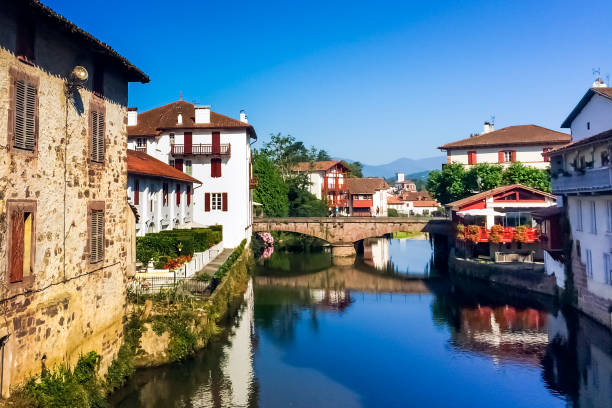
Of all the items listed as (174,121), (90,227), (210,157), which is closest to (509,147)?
(210,157)

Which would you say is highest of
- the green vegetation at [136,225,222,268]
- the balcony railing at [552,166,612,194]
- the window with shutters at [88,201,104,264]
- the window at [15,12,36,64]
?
the window at [15,12,36,64]

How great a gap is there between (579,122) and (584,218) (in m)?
6.19

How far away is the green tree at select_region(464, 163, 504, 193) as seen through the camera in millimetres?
47838

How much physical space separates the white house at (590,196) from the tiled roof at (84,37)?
1891cm

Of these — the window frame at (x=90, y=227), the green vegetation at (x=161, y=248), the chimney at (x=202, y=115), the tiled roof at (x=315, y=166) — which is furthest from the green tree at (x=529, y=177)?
the window frame at (x=90, y=227)

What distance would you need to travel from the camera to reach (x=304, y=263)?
4781cm

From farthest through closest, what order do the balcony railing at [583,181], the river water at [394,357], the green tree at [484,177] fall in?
the green tree at [484,177] < the balcony railing at [583,181] < the river water at [394,357]

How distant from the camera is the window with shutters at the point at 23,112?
32.1ft

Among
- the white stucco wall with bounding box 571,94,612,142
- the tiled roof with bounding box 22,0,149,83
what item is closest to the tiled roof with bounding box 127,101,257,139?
the white stucco wall with bounding box 571,94,612,142

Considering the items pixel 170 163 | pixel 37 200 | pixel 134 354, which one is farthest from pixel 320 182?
pixel 37 200

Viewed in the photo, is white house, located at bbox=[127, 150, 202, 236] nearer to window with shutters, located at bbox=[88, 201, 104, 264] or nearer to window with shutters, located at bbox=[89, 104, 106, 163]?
window with shutters, located at bbox=[89, 104, 106, 163]

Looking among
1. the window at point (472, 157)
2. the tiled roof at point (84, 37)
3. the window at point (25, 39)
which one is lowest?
the window at point (25, 39)

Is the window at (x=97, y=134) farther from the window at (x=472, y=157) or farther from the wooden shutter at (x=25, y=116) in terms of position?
the window at (x=472, y=157)

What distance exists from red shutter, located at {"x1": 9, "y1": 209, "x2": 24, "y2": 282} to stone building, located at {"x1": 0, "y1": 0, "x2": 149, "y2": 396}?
0.10 ft
